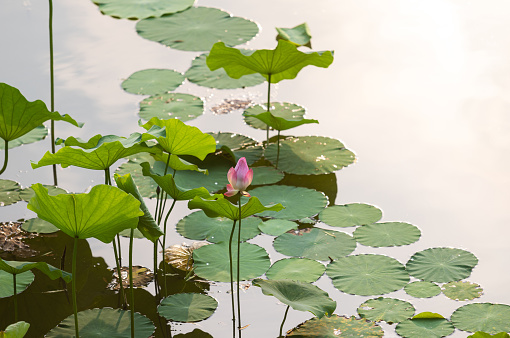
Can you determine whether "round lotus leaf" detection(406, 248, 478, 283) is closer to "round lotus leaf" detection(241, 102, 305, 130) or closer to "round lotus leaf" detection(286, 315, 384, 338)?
"round lotus leaf" detection(286, 315, 384, 338)

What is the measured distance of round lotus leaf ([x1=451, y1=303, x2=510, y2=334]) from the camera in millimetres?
2463

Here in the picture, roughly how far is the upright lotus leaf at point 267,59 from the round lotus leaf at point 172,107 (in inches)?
14.6

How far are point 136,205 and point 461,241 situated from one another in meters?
1.50

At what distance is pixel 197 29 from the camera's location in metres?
4.69

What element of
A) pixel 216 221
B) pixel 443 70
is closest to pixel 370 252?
pixel 216 221

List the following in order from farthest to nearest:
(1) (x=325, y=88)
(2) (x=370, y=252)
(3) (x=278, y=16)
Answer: (3) (x=278, y=16) < (1) (x=325, y=88) < (2) (x=370, y=252)

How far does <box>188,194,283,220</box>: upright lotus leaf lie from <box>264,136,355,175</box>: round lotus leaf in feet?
3.56

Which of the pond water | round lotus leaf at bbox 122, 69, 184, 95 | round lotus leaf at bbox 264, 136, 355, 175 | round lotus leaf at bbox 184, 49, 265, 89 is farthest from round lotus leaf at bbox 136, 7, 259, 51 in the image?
round lotus leaf at bbox 264, 136, 355, 175

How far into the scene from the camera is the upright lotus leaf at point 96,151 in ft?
→ 7.36

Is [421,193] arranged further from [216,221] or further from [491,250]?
[216,221]

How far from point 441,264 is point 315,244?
19.1 inches

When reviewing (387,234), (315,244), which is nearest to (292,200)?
(315,244)

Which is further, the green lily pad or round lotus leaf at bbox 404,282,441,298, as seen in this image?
round lotus leaf at bbox 404,282,441,298

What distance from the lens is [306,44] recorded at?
4.54 m
